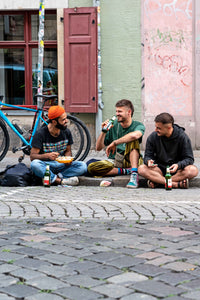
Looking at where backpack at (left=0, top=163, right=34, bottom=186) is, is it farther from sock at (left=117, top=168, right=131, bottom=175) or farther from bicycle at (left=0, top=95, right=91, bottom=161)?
sock at (left=117, top=168, right=131, bottom=175)

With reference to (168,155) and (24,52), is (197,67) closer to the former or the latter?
(24,52)

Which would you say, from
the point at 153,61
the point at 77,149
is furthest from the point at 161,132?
the point at 153,61

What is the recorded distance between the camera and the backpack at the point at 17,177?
8.27 metres

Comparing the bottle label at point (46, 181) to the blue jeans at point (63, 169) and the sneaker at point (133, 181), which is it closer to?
the blue jeans at point (63, 169)

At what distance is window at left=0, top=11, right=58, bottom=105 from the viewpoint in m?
13.0

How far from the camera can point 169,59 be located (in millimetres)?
12672

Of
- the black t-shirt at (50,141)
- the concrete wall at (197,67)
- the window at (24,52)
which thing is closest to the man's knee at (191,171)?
the black t-shirt at (50,141)

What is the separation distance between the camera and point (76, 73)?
1268 centimetres

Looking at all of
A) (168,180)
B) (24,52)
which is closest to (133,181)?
(168,180)

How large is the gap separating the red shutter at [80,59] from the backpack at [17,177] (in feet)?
14.3

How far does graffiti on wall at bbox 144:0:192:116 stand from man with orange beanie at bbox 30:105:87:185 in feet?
14.9

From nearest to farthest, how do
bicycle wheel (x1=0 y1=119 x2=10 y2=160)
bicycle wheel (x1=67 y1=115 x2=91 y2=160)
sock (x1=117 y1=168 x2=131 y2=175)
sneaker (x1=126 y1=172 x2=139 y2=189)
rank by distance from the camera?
sneaker (x1=126 y1=172 x2=139 y2=189), sock (x1=117 y1=168 x2=131 y2=175), bicycle wheel (x1=0 y1=119 x2=10 y2=160), bicycle wheel (x1=67 y1=115 x2=91 y2=160)

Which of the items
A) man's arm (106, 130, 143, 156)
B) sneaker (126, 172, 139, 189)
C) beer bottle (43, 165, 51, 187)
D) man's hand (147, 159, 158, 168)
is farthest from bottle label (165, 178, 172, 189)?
beer bottle (43, 165, 51, 187)

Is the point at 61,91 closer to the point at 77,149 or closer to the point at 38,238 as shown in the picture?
the point at 77,149
